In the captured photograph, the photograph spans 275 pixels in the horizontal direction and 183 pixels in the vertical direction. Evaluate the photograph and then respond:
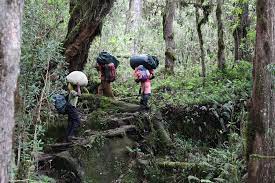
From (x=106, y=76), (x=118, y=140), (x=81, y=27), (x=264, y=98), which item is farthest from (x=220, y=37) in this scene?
(x=264, y=98)

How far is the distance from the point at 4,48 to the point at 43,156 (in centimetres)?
535

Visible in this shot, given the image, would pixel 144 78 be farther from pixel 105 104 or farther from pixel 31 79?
pixel 31 79

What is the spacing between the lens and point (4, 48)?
4.52 meters

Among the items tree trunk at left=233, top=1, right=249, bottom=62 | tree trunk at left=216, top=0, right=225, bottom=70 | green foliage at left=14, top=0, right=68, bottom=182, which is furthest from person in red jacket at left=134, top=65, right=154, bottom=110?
tree trunk at left=233, top=1, right=249, bottom=62

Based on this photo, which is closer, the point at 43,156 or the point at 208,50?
the point at 43,156

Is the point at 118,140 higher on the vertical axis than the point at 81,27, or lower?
lower

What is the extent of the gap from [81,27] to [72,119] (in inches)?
179

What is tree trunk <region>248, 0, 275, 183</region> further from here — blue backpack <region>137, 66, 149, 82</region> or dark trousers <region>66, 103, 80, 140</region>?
blue backpack <region>137, 66, 149, 82</region>

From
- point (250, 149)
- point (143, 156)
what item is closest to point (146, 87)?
point (143, 156)

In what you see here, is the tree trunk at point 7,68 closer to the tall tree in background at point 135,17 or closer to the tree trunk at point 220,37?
the tree trunk at point 220,37

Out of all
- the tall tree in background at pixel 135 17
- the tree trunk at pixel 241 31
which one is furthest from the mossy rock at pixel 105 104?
the tall tree in background at pixel 135 17

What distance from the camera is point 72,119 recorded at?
10.0 meters

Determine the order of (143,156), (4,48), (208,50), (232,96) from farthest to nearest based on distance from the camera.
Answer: (208,50) < (232,96) < (143,156) < (4,48)

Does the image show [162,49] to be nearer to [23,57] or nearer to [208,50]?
[208,50]
